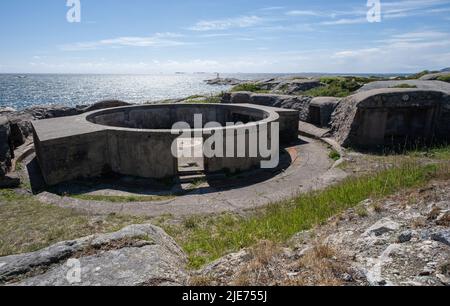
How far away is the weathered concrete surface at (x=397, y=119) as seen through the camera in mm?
11633

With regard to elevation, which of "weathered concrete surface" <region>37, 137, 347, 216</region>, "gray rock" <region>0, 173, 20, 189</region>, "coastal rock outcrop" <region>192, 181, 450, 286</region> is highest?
"coastal rock outcrop" <region>192, 181, 450, 286</region>

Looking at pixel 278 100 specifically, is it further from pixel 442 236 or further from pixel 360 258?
pixel 360 258

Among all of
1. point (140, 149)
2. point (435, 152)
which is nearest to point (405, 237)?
point (140, 149)

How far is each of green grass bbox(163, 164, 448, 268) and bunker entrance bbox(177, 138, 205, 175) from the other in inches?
146

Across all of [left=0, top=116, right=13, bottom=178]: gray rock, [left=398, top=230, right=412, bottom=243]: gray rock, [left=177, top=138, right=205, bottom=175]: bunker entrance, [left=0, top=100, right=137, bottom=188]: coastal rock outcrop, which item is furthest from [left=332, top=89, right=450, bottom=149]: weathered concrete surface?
[left=0, top=116, right=13, bottom=178]: gray rock

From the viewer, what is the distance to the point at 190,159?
11.5 meters

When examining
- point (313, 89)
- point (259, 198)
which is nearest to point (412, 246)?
point (259, 198)

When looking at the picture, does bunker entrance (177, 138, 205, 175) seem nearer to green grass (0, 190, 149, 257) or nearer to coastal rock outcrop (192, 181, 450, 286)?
green grass (0, 190, 149, 257)

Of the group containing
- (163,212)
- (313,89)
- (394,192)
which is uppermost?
(313,89)

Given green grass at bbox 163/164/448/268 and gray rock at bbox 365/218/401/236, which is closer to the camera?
gray rock at bbox 365/218/401/236

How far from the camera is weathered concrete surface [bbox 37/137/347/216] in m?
7.20

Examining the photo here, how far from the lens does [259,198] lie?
7895 mm
